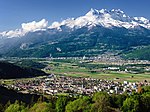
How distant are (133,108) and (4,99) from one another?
45.8m

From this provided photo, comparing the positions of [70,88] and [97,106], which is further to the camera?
[70,88]

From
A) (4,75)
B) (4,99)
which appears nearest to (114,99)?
(4,99)

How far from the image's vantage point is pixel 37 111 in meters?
68.9

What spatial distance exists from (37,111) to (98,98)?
49.6 feet

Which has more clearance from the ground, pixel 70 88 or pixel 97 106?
pixel 97 106

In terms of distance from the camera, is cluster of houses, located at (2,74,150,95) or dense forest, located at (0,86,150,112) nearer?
dense forest, located at (0,86,150,112)

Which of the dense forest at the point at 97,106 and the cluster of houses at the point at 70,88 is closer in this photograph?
the dense forest at the point at 97,106

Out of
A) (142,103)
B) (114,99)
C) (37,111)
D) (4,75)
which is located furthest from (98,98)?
(4,75)

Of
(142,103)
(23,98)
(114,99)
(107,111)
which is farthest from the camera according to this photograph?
(23,98)

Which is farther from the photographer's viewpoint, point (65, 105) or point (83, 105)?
point (65, 105)

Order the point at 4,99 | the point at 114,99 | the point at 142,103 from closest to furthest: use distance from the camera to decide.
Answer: the point at 142,103 → the point at 114,99 → the point at 4,99

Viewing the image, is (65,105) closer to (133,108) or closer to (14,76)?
(133,108)

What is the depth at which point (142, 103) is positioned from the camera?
7350 cm

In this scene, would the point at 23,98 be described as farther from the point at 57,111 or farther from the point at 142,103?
the point at 142,103
